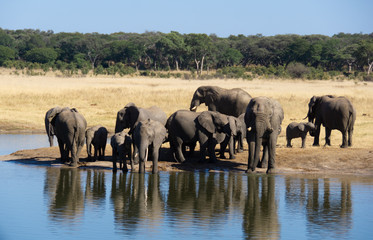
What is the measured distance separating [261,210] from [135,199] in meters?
2.89

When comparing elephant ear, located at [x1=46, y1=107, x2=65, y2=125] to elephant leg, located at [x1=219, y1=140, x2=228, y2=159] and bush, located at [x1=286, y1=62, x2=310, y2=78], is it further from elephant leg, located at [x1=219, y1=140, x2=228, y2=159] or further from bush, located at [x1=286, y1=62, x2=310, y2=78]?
bush, located at [x1=286, y1=62, x2=310, y2=78]

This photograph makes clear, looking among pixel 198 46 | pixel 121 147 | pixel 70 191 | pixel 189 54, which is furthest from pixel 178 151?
pixel 189 54

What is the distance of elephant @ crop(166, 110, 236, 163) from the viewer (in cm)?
2044

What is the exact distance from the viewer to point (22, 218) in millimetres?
14156

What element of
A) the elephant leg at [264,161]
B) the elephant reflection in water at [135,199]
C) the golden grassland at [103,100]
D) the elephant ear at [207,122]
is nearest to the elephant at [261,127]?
the elephant leg at [264,161]

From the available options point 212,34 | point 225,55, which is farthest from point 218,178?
point 212,34

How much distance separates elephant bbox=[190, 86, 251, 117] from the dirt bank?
3.04 meters

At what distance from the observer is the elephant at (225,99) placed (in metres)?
24.9

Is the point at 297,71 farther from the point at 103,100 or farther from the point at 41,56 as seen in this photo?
the point at 103,100

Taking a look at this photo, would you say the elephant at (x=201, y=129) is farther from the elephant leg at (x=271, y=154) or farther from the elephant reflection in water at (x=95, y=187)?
the elephant reflection in water at (x=95, y=187)

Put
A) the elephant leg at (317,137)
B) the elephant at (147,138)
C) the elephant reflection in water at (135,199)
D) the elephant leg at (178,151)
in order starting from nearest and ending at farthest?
the elephant reflection in water at (135,199) → the elephant at (147,138) → the elephant leg at (178,151) → the elephant leg at (317,137)

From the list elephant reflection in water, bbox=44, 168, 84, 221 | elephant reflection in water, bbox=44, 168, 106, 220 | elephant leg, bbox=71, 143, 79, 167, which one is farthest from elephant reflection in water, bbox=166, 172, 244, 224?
elephant leg, bbox=71, 143, 79, 167

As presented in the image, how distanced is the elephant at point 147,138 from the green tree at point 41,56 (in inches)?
2917

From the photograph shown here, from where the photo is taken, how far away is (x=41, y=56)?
91438mm
